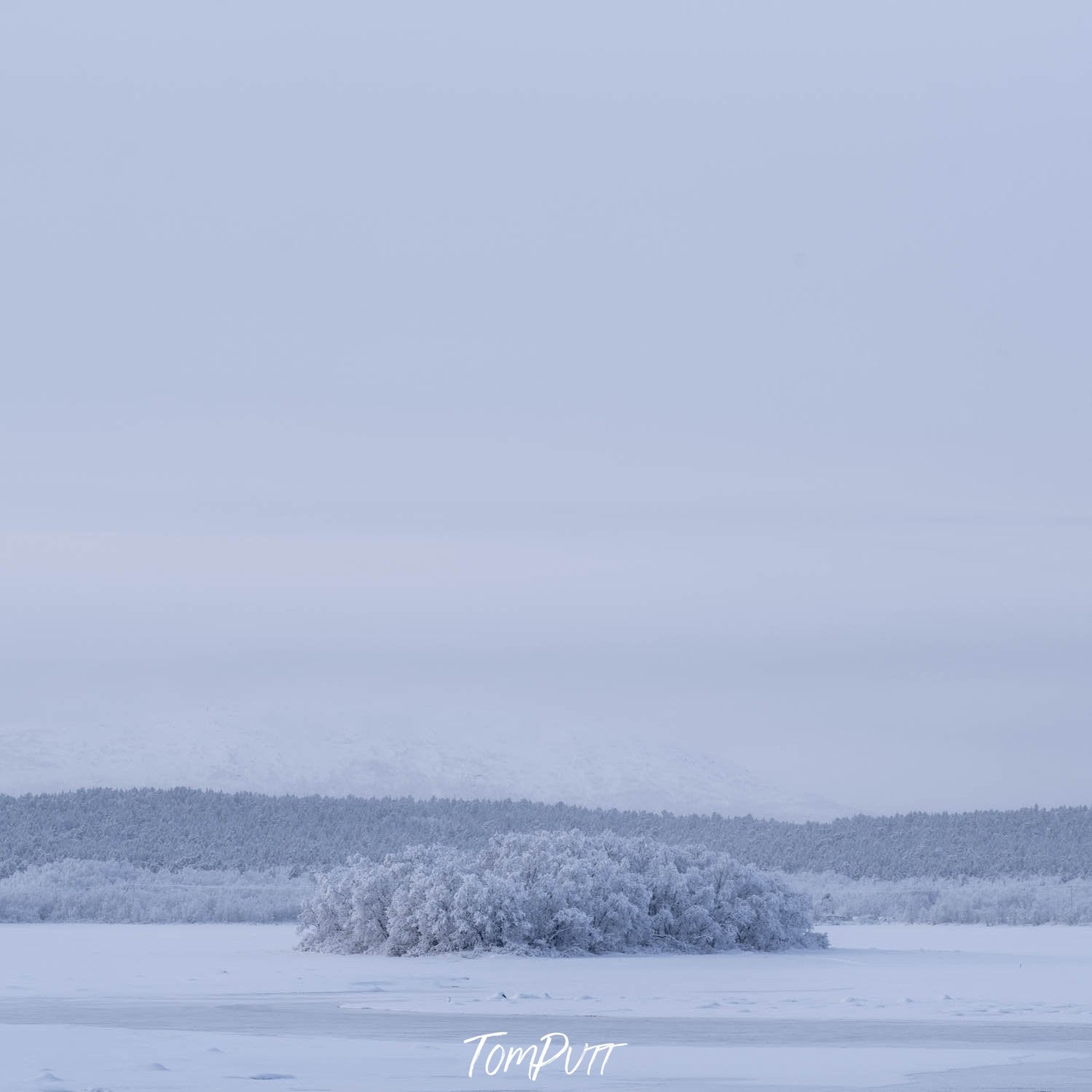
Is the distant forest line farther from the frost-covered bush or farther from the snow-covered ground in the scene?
the snow-covered ground

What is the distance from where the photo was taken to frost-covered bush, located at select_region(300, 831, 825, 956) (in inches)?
752

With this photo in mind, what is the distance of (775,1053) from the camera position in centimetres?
1040

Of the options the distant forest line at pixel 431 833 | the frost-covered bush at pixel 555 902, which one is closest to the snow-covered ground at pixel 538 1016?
the frost-covered bush at pixel 555 902

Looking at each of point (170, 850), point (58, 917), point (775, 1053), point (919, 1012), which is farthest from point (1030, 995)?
point (170, 850)

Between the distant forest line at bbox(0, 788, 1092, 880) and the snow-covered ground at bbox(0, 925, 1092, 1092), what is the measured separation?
21.6 m

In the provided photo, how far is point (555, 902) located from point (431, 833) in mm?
30599

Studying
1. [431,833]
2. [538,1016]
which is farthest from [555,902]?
[431,833]

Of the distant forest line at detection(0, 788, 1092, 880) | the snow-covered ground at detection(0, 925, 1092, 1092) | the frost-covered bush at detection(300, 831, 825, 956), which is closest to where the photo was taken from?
the snow-covered ground at detection(0, 925, 1092, 1092)

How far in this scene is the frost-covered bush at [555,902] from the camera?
1911cm

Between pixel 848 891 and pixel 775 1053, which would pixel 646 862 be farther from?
pixel 848 891

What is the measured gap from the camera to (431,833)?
49750 millimetres

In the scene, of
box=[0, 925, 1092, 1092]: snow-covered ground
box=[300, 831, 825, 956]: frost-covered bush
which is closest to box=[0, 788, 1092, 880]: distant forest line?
box=[300, 831, 825, 956]: frost-covered bush

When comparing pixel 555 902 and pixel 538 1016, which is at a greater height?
pixel 555 902

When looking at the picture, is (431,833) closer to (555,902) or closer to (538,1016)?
(555,902)
